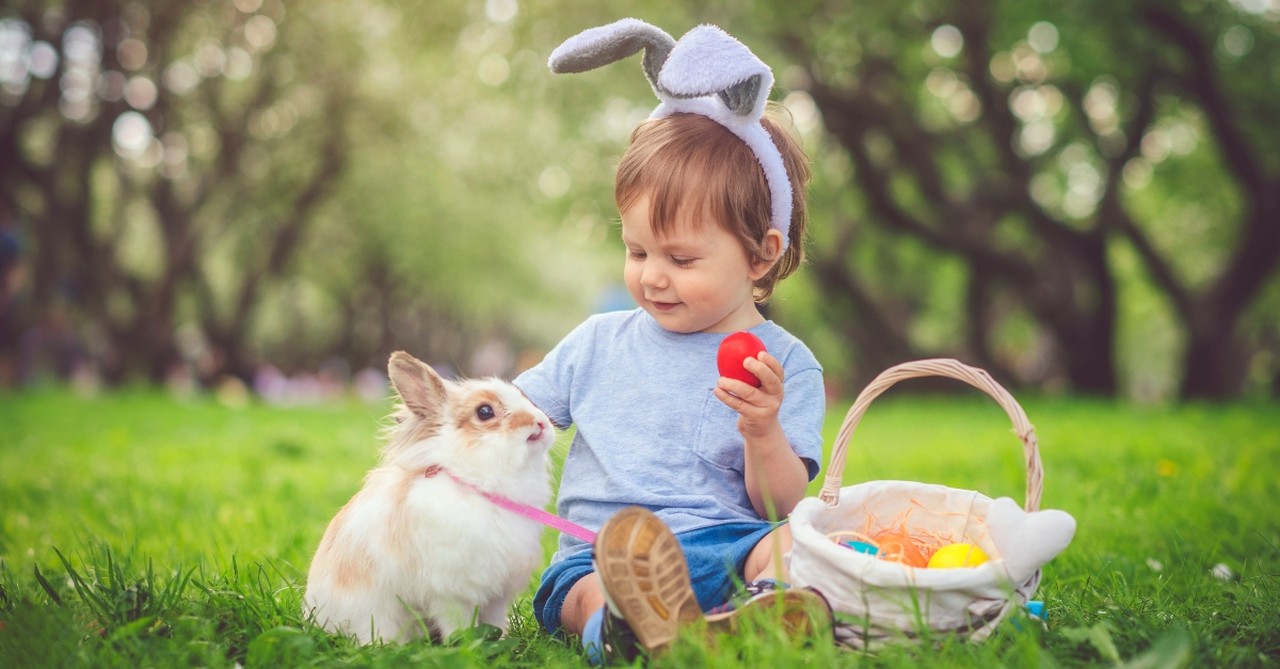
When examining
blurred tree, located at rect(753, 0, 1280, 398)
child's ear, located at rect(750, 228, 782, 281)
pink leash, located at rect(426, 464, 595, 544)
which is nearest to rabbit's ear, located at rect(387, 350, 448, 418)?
pink leash, located at rect(426, 464, 595, 544)

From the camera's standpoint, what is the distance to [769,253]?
2.67 m

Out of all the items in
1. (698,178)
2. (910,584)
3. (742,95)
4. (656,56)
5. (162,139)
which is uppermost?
(162,139)

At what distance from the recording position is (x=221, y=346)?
70.5ft

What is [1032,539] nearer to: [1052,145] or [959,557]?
[959,557]

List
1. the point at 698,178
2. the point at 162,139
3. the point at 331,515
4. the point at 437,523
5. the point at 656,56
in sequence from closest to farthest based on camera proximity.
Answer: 1. the point at 437,523
2. the point at 698,178
3. the point at 656,56
4. the point at 331,515
5. the point at 162,139

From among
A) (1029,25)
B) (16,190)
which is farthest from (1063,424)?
(16,190)

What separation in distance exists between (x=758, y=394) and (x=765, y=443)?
8.1 inches

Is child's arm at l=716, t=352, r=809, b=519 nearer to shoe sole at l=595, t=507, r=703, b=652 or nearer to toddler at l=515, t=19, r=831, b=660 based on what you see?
toddler at l=515, t=19, r=831, b=660

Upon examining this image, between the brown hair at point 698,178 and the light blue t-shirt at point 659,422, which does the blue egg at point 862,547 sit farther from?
the brown hair at point 698,178

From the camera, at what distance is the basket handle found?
87.8 inches

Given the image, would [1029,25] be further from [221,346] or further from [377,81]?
[221,346]

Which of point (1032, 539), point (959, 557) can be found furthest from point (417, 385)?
point (1032, 539)

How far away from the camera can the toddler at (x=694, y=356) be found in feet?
8.20

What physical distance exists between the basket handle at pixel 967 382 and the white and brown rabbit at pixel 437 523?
74 centimetres
